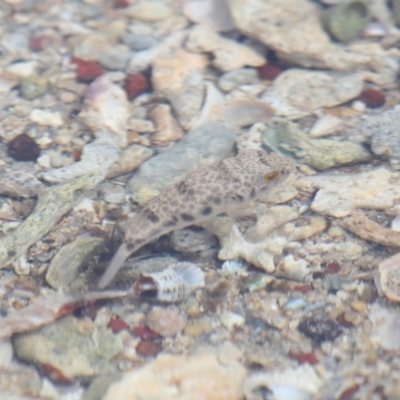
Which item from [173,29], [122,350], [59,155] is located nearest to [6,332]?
[122,350]

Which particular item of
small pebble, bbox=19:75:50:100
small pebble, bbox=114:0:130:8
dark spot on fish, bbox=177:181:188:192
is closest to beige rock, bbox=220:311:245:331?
dark spot on fish, bbox=177:181:188:192

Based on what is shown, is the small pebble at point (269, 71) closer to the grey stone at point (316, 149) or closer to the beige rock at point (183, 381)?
the grey stone at point (316, 149)

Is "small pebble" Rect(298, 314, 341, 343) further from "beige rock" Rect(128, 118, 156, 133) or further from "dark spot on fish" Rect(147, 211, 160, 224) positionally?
"beige rock" Rect(128, 118, 156, 133)

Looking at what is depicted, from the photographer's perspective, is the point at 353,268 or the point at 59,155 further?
the point at 59,155

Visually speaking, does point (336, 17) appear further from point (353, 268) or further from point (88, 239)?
point (88, 239)

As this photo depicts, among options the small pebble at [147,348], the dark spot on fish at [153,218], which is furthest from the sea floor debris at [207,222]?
the dark spot on fish at [153,218]

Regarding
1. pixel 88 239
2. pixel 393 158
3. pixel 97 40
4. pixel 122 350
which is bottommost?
pixel 122 350

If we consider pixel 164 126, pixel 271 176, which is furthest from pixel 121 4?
pixel 271 176

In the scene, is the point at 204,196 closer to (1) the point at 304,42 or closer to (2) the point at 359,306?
(2) the point at 359,306
